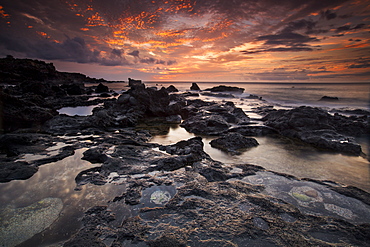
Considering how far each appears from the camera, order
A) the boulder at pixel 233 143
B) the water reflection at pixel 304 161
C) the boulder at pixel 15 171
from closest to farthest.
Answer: the boulder at pixel 15 171
the water reflection at pixel 304 161
the boulder at pixel 233 143

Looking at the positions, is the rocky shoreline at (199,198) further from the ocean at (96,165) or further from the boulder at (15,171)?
the ocean at (96,165)

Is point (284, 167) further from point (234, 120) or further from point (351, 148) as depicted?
point (234, 120)

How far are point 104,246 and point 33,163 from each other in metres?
4.72

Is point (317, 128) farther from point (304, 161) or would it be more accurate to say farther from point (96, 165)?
point (96, 165)

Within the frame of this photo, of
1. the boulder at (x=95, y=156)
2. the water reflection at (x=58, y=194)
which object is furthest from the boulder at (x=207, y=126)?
the water reflection at (x=58, y=194)

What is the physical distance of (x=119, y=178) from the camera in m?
5.09

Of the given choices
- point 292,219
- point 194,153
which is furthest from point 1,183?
point 292,219

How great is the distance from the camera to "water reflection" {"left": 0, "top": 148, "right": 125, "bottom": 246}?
316 centimetres

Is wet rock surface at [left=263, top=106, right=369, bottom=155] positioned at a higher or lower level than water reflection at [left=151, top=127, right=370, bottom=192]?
higher

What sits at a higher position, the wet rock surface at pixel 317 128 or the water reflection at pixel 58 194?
the wet rock surface at pixel 317 128

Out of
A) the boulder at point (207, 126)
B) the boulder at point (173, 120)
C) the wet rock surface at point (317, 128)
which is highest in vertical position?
the wet rock surface at point (317, 128)

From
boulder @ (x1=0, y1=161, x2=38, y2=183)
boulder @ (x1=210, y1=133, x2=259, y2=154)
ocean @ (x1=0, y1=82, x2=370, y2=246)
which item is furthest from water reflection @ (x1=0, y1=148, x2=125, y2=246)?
boulder @ (x1=210, y1=133, x2=259, y2=154)

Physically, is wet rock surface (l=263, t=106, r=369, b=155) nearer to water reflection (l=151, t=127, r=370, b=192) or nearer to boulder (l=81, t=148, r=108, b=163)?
water reflection (l=151, t=127, r=370, b=192)

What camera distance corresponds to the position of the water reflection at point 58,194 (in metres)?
3.16
